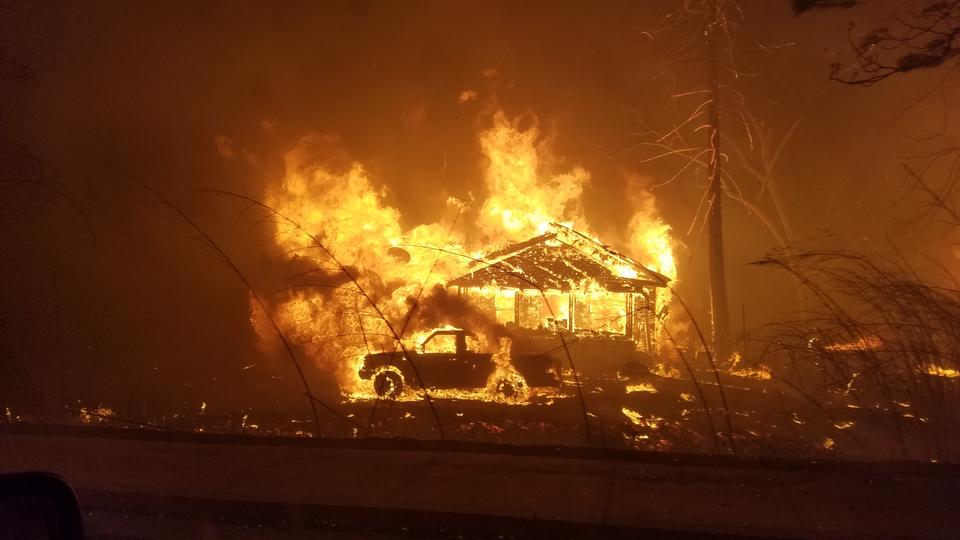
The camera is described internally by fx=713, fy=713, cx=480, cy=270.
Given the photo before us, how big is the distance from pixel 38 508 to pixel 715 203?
70.4 ft

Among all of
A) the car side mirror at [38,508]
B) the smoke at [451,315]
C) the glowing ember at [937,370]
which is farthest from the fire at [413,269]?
the car side mirror at [38,508]

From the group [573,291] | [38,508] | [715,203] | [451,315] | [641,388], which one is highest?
[715,203]

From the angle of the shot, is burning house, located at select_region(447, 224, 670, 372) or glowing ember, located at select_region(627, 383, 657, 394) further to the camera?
burning house, located at select_region(447, 224, 670, 372)

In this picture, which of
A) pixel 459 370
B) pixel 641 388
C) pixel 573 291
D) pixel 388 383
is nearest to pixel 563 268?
pixel 573 291

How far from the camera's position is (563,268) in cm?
2234

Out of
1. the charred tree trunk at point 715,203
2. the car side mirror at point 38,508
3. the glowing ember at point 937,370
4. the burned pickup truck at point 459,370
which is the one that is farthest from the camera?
the charred tree trunk at point 715,203

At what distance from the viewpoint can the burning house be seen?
21.3 metres

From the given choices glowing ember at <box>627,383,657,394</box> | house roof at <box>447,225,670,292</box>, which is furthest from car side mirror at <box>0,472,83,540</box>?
house roof at <box>447,225,670,292</box>

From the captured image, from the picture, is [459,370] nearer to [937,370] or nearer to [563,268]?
[563,268]

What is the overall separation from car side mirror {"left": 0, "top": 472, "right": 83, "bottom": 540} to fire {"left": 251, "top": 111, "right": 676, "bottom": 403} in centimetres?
1067

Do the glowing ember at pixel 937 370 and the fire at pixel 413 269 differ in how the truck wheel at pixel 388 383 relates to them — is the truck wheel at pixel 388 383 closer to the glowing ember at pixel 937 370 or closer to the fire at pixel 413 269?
the fire at pixel 413 269

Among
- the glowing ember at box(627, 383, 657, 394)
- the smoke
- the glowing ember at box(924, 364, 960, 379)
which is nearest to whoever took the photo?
the glowing ember at box(924, 364, 960, 379)

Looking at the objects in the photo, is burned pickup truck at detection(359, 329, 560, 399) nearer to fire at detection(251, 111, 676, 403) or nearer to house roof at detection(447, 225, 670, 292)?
fire at detection(251, 111, 676, 403)

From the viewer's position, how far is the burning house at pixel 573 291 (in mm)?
21281
